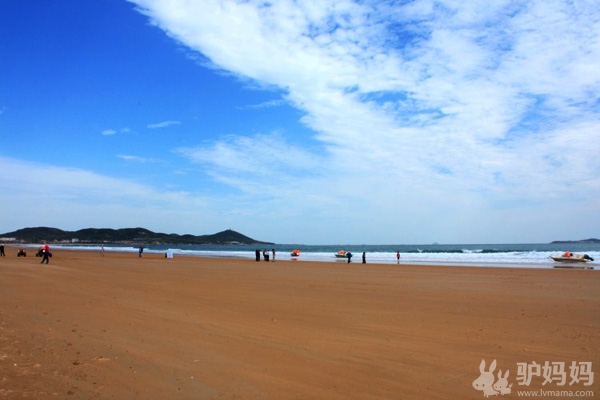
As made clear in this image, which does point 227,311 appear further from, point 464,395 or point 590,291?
point 590,291

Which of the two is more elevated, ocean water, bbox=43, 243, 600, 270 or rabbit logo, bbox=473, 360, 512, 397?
ocean water, bbox=43, 243, 600, 270

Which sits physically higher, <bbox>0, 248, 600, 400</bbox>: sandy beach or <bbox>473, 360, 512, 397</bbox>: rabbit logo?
<bbox>0, 248, 600, 400</bbox>: sandy beach

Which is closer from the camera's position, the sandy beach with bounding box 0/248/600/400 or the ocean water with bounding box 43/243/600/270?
the sandy beach with bounding box 0/248/600/400

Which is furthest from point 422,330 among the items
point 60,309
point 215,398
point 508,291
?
point 508,291

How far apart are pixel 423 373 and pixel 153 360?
3.89 meters

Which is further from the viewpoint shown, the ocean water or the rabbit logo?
the ocean water

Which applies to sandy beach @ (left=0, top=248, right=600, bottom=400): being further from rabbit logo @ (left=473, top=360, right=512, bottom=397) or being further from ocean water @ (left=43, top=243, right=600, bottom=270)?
ocean water @ (left=43, top=243, right=600, bottom=270)

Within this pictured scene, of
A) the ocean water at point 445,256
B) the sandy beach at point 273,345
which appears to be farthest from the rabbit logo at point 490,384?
the ocean water at point 445,256

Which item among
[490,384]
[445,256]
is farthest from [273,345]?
[445,256]

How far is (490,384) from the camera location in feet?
18.4

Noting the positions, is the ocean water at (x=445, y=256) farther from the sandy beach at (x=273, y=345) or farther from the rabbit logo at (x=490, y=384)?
the rabbit logo at (x=490, y=384)

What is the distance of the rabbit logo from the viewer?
5.34 metres

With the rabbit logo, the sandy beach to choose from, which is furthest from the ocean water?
the rabbit logo

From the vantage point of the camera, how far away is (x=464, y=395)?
517 cm
